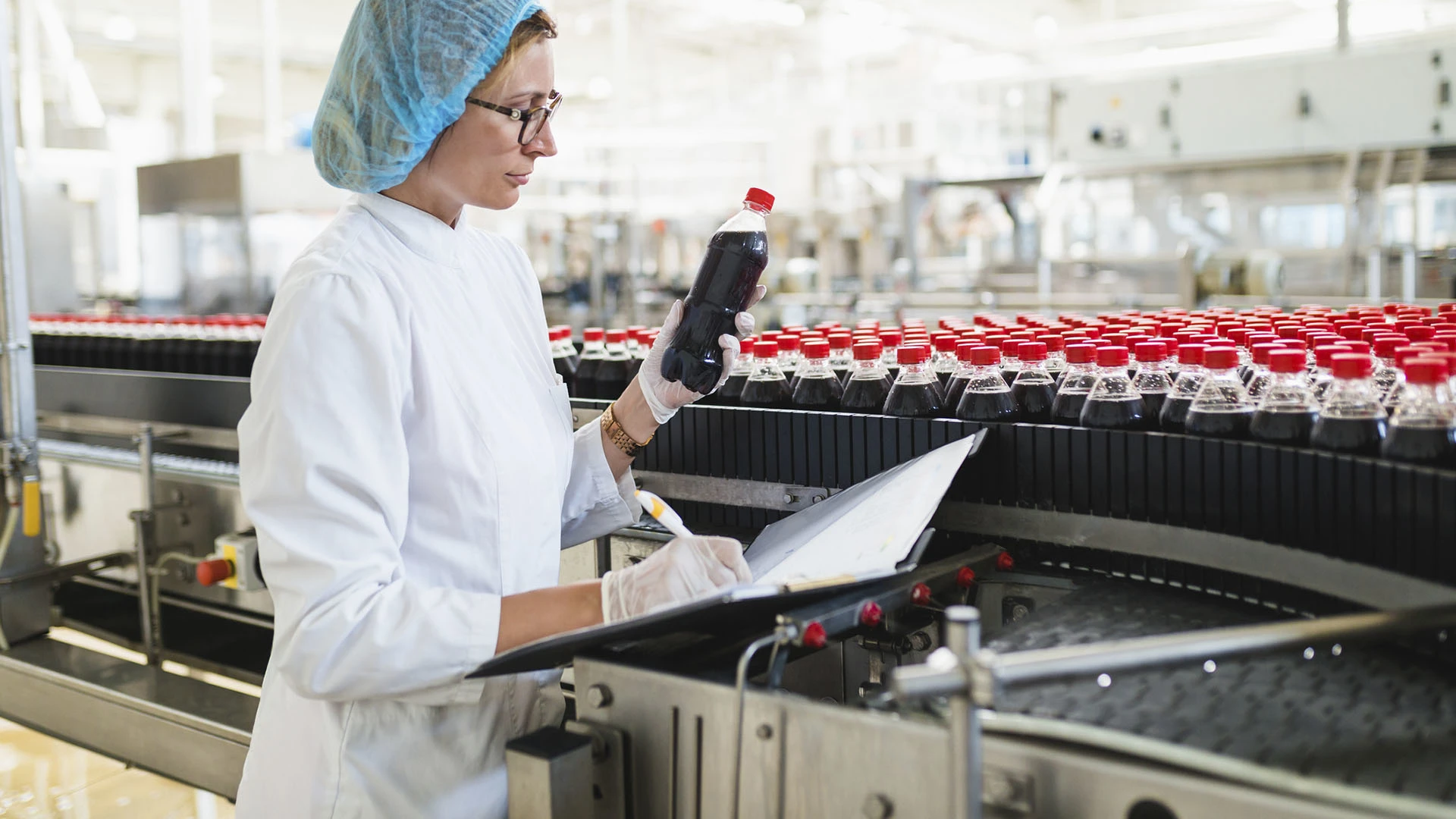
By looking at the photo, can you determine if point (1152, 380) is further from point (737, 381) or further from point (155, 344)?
point (155, 344)

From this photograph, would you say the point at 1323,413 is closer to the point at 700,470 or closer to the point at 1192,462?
the point at 1192,462

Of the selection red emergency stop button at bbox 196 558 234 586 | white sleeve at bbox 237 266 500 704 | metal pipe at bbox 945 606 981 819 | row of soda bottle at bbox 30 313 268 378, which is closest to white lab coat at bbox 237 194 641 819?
white sleeve at bbox 237 266 500 704

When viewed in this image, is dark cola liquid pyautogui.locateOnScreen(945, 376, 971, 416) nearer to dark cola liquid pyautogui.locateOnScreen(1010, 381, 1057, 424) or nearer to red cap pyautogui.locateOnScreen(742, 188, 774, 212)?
dark cola liquid pyautogui.locateOnScreen(1010, 381, 1057, 424)

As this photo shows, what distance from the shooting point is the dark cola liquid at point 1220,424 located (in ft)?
4.56

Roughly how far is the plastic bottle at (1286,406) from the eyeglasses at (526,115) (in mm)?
922

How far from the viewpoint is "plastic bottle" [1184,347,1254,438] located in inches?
53.8

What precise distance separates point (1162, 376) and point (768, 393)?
24.5 inches

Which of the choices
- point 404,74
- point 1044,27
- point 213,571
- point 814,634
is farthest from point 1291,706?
point 1044,27

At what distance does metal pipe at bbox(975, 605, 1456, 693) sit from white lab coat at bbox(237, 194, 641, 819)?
574 mm

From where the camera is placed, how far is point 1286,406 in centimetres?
132

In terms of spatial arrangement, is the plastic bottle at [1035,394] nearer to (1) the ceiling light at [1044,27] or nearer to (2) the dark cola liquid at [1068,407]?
(2) the dark cola liquid at [1068,407]

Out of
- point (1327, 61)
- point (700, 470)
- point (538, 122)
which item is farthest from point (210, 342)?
point (1327, 61)

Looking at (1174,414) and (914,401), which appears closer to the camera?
(1174,414)

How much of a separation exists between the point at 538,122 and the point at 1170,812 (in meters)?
1.02
